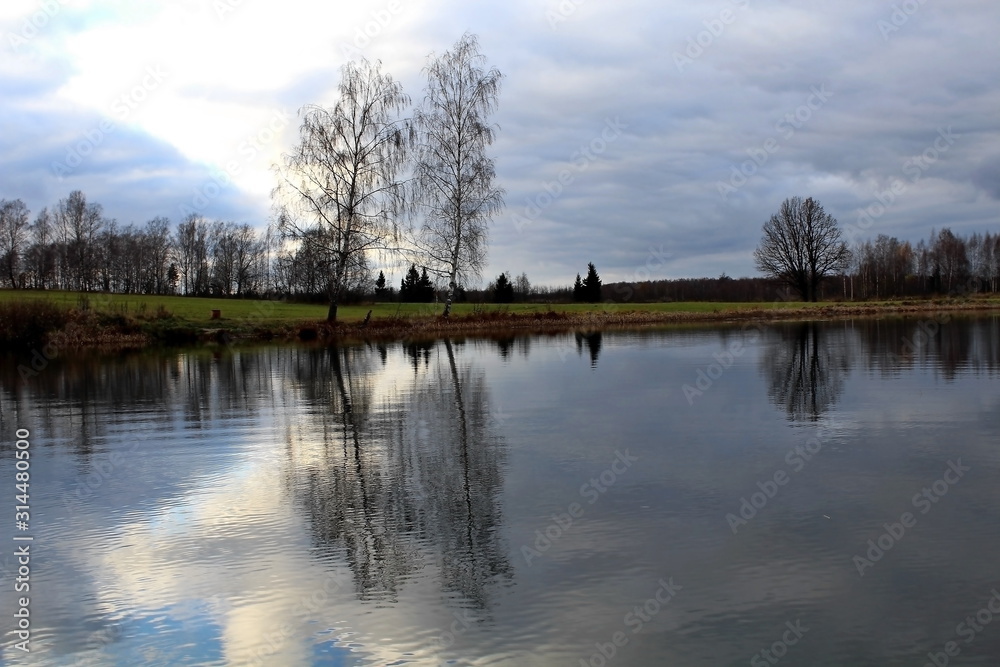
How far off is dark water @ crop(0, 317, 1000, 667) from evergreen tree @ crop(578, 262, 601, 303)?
84.5 meters

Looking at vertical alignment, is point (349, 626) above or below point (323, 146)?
below

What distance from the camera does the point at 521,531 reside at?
23.9 feet

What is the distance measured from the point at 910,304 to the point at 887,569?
2896 inches

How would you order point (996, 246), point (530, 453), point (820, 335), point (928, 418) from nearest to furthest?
point (530, 453)
point (928, 418)
point (820, 335)
point (996, 246)

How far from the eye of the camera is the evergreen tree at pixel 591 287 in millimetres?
100312

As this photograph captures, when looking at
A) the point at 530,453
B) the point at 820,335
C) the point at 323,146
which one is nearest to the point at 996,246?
the point at 820,335

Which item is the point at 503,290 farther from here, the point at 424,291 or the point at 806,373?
the point at 806,373

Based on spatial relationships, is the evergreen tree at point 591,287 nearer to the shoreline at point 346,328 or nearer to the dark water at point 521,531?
the shoreline at point 346,328

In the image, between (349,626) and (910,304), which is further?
(910,304)

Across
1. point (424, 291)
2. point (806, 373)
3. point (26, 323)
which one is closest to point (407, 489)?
point (806, 373)

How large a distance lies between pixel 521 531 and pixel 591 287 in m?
95.1

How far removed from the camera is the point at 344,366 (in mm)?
24688

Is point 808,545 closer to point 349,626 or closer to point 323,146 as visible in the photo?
point 349,626

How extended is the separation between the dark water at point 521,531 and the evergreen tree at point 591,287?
8452cm
